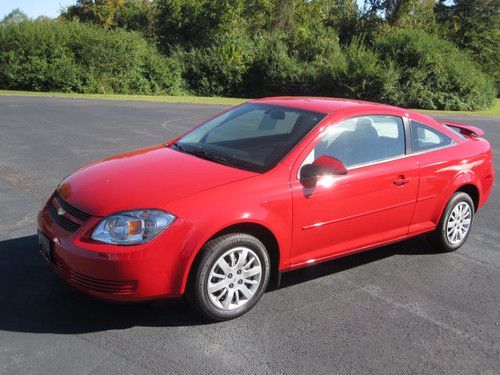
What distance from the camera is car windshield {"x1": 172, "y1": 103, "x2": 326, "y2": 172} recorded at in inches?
175

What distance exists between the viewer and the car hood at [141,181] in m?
3.78

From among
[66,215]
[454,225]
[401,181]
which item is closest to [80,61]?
[454,225]

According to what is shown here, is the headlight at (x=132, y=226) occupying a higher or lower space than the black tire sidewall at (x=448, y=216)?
higher

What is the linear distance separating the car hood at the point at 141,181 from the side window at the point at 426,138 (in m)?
1.94

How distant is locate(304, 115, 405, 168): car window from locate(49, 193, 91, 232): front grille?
1.77 meters

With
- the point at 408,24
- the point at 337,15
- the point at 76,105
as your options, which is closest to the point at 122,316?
the point at 76,105

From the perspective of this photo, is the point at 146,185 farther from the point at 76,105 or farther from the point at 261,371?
the point at 76,105

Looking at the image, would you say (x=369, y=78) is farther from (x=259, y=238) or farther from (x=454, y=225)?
(x=259, y=238)

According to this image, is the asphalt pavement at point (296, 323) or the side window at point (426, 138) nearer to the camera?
the asphalt pavement at point (296, 323)

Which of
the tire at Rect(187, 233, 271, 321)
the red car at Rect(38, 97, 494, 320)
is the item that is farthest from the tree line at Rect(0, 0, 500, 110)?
the tire at Rect(187, 233, 271, 321)

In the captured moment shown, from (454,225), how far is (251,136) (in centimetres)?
238

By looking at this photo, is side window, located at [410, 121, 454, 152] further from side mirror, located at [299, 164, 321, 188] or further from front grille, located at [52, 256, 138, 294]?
front grille, located at [52, 256, 138, 294]

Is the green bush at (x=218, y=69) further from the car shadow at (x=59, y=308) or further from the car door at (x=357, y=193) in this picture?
the car shadow at (x=59, y=308)

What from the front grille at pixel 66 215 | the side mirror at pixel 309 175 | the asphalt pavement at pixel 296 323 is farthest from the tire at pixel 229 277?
the front grille at pixel 66 215
